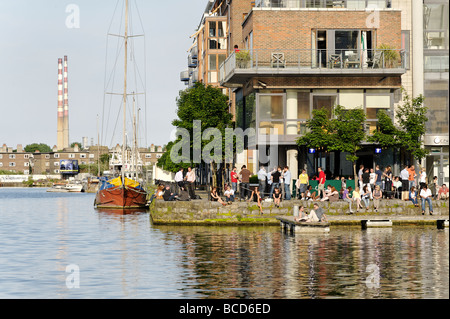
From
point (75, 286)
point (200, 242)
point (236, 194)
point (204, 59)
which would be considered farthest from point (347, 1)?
point (204, 59)

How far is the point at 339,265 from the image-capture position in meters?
24.9

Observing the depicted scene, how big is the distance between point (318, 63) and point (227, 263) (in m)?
22.7

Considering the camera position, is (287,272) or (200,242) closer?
(287,272)

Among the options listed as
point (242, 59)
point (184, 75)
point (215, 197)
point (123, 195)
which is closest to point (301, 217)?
point (215, 197)

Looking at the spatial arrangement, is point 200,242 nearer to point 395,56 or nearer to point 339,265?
point 339,265

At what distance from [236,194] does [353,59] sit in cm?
1055

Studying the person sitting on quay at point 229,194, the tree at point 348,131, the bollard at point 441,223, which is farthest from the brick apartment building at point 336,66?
the bollard at point 441,223

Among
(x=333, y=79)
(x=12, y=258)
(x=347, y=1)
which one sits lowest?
(x=12, y=258)

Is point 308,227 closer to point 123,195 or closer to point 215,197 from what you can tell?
point 215,197

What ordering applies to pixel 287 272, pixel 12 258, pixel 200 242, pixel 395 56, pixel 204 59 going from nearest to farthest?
1. pixel 287 272
2. pixel 12 258
3. pixel 200 242
4. pixel 395 56
5. pixel 204 59

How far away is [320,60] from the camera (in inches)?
1796

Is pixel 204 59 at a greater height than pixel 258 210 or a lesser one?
greater

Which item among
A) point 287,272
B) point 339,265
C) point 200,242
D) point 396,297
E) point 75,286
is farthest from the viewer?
point 200,242

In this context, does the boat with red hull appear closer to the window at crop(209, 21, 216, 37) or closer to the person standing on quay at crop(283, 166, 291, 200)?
the person standing on quay at crop(283, 166, 291, 200)
